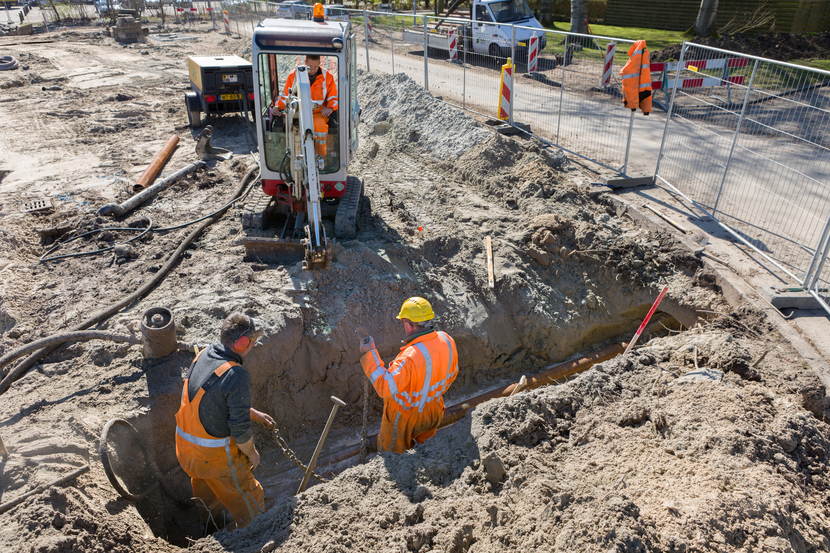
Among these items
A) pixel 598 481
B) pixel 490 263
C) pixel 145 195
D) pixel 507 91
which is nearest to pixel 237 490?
pixel 598 481

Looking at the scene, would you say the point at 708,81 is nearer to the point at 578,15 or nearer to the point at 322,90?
the point at 322,90

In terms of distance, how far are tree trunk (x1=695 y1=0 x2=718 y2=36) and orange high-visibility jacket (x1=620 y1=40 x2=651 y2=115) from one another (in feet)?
50.2

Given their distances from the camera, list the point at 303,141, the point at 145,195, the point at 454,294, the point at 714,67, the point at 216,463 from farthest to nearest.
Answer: the point at 145,195
the point at 714,67
the point at 454,294
the point at 303,141
the point at 216,463

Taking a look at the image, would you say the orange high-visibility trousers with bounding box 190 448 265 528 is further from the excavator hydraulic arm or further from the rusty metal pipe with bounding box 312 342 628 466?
the excavator hydraulic arm

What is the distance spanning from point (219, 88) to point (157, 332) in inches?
396

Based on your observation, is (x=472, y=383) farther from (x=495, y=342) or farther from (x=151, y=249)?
(x=151, y=249)

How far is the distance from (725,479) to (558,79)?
9.97m

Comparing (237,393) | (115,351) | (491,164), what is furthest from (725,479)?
(491,164)

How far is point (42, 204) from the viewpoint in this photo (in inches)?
375

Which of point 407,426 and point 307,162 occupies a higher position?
Answer: point 307,162

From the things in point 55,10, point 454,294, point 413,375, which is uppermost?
point 55,10

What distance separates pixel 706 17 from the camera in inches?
830

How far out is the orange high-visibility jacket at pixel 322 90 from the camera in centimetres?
677

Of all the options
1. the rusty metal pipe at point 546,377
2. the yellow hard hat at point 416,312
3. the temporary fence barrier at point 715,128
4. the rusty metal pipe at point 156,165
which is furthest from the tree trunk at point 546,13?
the yellow hard hat at point 416,312
